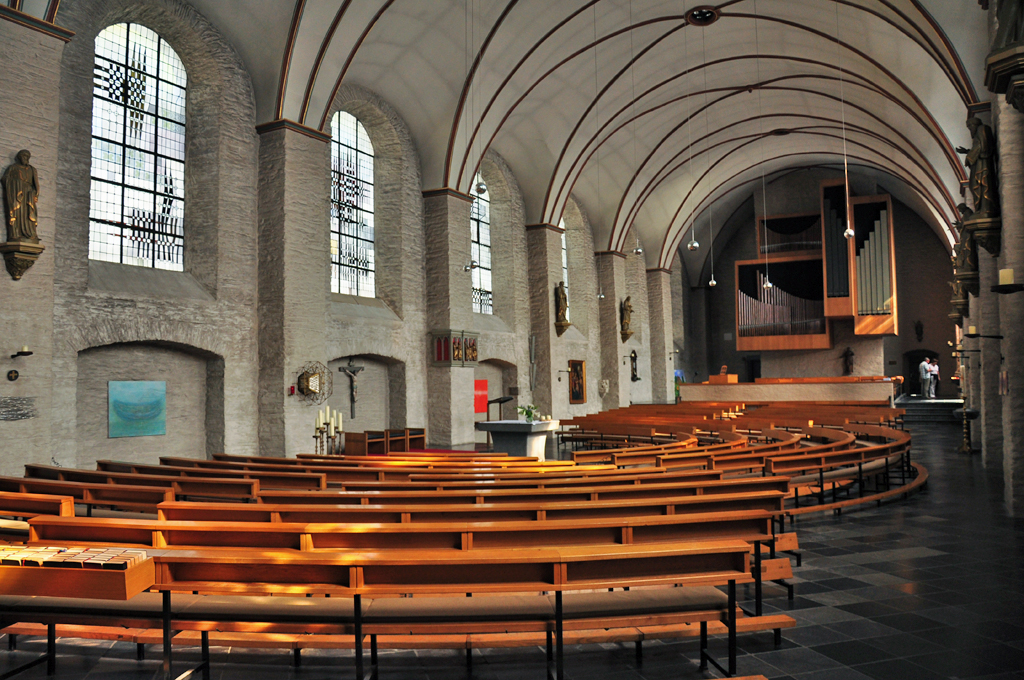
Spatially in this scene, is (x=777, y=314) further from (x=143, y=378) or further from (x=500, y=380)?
(x=143, y=378)

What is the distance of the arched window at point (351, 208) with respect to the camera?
14914 millimetres

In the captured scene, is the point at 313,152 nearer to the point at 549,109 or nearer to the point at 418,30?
the point at 418,30

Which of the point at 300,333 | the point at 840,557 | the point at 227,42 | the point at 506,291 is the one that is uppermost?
the point at 227,42

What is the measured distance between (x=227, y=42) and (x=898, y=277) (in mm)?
25773

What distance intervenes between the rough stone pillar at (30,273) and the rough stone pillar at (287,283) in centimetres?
373

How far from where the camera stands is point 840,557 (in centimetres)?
566

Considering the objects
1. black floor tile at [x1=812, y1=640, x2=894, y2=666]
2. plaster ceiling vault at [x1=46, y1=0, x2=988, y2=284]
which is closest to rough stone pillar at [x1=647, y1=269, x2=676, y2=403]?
plaster ceiling vault at [x1=46, y1=0, x2=988, y2=284]

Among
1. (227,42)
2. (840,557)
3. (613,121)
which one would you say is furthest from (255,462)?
(613,121)

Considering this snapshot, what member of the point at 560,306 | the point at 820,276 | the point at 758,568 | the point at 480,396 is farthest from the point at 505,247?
the point at 758,568

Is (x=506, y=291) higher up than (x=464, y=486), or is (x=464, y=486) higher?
(x=506, y=291)

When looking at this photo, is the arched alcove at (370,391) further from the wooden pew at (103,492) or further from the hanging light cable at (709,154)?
the hanging light cable at (709,154)

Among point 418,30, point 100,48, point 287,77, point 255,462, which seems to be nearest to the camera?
point 255,462

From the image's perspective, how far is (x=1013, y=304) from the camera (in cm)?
758

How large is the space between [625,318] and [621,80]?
8.78 meters
